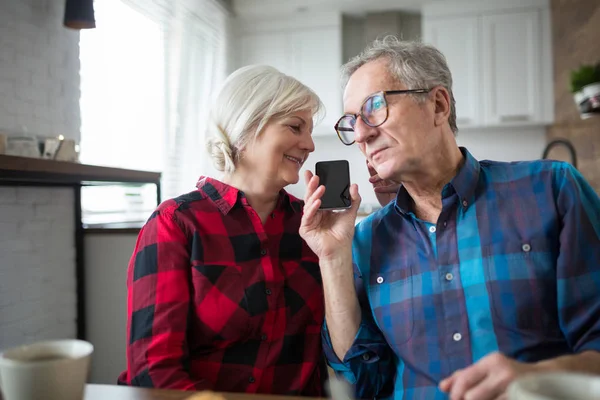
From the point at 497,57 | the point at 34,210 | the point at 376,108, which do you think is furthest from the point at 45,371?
the point at 497,57

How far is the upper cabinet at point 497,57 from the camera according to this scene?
3.94 metres

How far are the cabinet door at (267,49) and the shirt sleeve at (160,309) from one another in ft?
11.6

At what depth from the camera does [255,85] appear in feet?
4.00

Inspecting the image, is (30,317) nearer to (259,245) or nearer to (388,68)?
(259,245)

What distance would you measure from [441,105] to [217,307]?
67cm

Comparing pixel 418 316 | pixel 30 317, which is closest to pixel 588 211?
pixel 418 316

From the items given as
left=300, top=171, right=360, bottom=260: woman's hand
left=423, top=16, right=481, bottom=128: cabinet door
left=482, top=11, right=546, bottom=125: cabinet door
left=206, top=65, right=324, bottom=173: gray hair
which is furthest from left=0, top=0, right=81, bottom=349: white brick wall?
left=482, top=11, right=546, bottom=125: cabinet door

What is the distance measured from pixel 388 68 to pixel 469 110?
10.6 feet

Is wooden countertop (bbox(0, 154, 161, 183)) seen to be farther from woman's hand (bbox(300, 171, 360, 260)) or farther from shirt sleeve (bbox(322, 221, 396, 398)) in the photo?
shirt sleeve (bbox(322, 221, 396, 398))

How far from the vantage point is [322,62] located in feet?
14.1

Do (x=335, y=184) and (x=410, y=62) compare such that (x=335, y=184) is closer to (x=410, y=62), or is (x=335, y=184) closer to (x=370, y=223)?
(x=370, y=223)

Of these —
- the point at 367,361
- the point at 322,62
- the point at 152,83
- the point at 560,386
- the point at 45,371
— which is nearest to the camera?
the point at 560,386

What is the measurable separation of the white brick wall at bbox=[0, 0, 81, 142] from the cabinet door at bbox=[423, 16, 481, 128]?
9.23ft

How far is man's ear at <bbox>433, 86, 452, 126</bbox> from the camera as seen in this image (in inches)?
44.0
